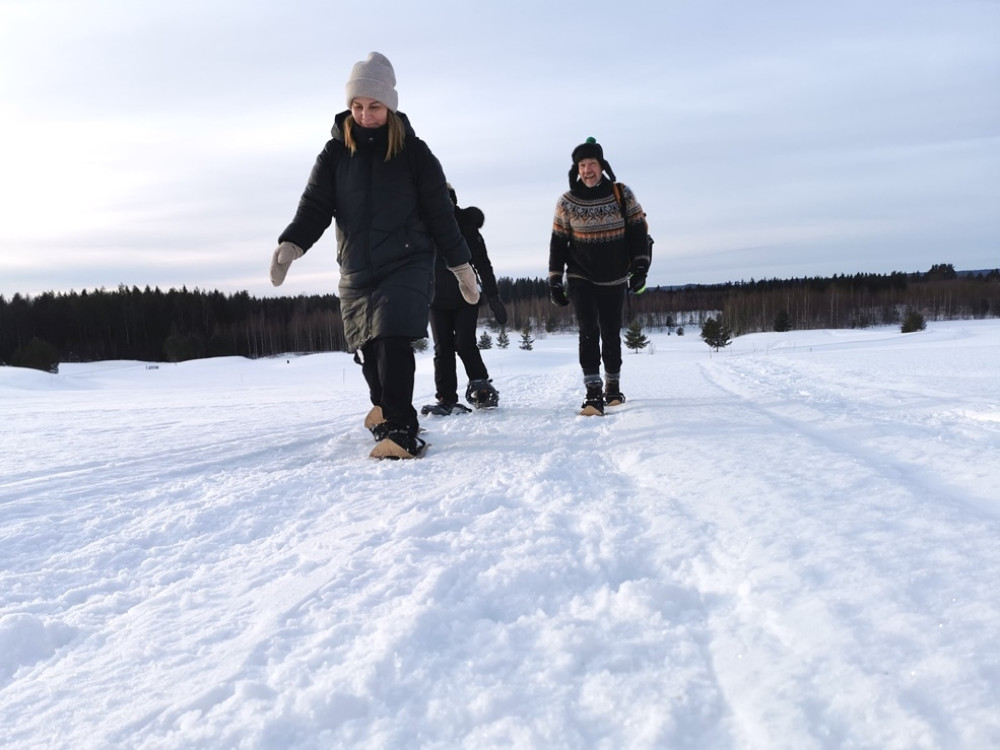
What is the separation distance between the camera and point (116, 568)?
5.56ft

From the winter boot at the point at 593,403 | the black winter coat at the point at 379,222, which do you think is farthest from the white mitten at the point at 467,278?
the winter boot at the point at 593,403

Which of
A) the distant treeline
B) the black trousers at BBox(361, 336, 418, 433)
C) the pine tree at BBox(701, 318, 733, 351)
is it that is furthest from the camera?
the distant treeline

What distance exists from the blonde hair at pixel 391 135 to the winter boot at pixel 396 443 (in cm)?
149

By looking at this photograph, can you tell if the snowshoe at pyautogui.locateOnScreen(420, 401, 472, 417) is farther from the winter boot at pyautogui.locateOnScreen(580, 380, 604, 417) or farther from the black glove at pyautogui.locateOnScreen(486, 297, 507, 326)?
the winter boot at pyautogui.locateOnScreen(580, 380, 604, 417)

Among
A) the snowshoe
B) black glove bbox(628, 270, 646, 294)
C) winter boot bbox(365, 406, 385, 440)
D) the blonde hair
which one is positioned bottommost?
the snowshoe

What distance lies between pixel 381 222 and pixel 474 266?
1987mm

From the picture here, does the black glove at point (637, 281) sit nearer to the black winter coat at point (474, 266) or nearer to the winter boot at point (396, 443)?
the black winter coat at point (474, 266)

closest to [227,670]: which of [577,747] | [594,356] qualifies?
[577,747]

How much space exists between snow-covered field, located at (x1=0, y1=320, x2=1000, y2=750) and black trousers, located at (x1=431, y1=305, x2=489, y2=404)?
2.37 meters

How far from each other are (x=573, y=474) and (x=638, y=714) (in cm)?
160

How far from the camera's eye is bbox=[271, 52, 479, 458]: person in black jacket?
3.35 metres

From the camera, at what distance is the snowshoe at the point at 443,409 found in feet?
15.9

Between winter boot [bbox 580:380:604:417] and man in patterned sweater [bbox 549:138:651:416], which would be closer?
winter boot [bbox 580:380:604:417]

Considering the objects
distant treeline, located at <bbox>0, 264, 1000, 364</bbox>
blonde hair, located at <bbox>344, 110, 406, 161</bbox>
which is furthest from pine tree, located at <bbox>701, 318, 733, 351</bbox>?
blonde hair, located at <bbox>344, 110, 406, 161</bbox>
